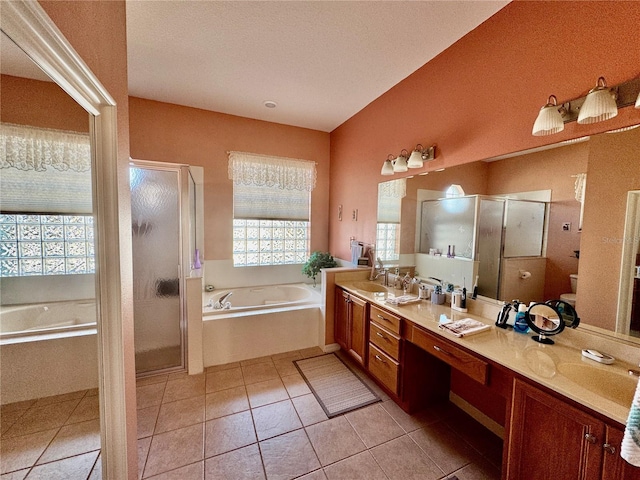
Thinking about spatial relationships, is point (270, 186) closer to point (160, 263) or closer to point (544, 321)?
point (160, 263)

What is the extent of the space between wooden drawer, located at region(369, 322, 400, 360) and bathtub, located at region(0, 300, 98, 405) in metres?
1.84

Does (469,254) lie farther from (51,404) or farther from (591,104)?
(51,404)

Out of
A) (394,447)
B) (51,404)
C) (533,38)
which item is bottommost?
(394,447)

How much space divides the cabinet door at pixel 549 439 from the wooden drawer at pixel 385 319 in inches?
33.1

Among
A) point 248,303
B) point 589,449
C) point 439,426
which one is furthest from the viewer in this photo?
point 248,303

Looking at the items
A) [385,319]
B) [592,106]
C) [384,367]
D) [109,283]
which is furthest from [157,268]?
[592,106]

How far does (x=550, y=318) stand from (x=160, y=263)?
9.91 ft

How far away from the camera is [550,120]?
1362 mm

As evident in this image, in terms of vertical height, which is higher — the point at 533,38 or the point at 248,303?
A: the point at 533,38

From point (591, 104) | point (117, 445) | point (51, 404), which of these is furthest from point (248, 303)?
point (591, 104)

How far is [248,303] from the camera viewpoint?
359cm

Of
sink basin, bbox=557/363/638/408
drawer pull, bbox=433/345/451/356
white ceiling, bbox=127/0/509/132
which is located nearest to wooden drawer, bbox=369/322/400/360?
drawer pull, bbox=433/345/451/356

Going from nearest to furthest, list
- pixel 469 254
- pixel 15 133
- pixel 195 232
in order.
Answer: pixel 15 133 < pixel 469 254 < pixel 195 232

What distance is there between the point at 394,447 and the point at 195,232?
3140 mm
